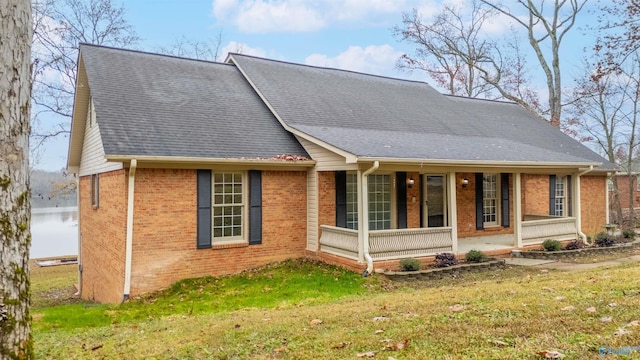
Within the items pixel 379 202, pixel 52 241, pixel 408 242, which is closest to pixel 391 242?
pixel 408 242

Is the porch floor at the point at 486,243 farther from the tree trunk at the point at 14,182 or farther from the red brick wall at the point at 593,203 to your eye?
the tree trunk at the point at 14,182

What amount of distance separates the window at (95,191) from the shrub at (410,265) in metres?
8.25

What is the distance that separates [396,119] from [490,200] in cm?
446

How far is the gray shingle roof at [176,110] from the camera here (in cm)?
1018

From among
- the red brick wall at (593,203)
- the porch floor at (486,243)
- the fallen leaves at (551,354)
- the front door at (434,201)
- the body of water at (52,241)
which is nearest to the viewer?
the fallen leaves at (551,354)

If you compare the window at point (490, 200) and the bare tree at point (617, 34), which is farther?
the window at point (490, 200)

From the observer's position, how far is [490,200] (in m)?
16.0

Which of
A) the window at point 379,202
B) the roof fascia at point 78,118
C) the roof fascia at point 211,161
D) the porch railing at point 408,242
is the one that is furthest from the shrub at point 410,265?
the roof fascia at point 78,118

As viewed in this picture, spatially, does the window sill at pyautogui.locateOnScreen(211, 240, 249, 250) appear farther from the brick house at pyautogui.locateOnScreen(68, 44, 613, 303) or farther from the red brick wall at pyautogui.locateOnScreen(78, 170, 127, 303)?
the red brick wall at pyautogui.locateOnScreen(78, 170, 127, 303)

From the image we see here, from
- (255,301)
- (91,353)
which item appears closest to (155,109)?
(255,301)

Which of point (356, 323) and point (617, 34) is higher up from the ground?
point (617, 34)

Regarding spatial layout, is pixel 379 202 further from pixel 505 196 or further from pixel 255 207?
pixel 505 196

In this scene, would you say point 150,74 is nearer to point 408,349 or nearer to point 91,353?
point 91,353

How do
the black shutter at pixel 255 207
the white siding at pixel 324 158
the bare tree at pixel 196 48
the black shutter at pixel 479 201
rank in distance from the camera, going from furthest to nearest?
the bare tree at pixel 196 48 → the black shutter at pixel 479 201 → the black shutter at pixel 255 207 → the white siding at pixel 324 158
